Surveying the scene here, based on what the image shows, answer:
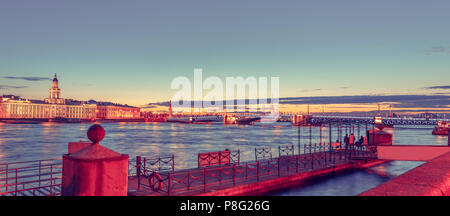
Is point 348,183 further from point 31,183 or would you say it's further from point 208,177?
point 31,183

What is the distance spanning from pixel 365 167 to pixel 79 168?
84.4 ft

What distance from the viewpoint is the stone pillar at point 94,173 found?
18.4 ft

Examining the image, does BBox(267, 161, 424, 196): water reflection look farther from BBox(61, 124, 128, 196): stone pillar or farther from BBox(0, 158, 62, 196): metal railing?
BBox(61, 124, 128, 196): stone pillar

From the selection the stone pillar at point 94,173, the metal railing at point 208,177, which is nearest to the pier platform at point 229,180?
the metal railing at point 208,177

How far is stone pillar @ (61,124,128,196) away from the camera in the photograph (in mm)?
5598

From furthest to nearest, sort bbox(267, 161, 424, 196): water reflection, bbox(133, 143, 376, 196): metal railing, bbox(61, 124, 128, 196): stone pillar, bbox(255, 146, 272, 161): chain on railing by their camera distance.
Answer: bbox(255, 146, 272, 161): chain on railing
bbox(267, 161, 424, 196): water reflection
bbox(133, 143, 376, 196): metal railing
bbox(61, 124, 128, 196): stone pillar

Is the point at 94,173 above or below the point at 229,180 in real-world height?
above

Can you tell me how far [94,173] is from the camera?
18.4ft

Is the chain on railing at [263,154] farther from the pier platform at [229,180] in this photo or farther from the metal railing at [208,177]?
the pier platform at [229,180]

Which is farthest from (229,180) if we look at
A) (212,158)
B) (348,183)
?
(348,183)

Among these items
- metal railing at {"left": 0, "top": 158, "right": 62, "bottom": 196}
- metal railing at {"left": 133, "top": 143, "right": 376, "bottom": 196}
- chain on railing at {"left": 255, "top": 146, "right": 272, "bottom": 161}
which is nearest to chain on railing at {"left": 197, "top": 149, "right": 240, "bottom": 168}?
metal railing at {"left": 133, "top": 143, "right": 376, "bottom": 196}
